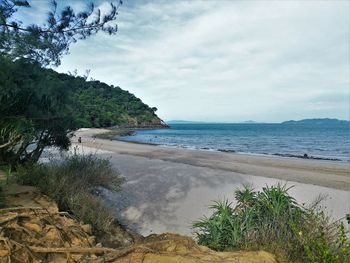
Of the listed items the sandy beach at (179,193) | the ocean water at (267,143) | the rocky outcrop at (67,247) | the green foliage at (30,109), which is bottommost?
the ocean water at (267,143)

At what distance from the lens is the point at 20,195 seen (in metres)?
5.66

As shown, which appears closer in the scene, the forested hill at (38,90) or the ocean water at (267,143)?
the forested hill at (38,90)

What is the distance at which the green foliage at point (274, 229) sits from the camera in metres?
4.12

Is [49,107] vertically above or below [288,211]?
above

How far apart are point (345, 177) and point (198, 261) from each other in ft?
45.5

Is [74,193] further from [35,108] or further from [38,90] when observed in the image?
[38,90]

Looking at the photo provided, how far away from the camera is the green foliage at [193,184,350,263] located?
412 centimetres

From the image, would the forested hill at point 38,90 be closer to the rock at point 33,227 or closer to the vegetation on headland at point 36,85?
the vegetation on headland at point 36,85

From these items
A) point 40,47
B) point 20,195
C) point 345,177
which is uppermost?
point 40,47

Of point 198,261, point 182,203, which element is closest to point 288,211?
point 198,261

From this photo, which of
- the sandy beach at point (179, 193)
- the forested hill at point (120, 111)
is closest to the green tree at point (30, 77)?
the sandy beach at point (179, 193)

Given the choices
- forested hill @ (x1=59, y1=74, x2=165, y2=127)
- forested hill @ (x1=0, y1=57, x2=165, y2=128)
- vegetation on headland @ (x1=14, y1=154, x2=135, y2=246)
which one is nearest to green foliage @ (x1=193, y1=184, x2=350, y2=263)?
vegetation on headland @ (x1=14, y1=154, x2=135, y2=246)

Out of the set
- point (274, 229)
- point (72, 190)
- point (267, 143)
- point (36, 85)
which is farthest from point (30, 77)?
point (267, 143)

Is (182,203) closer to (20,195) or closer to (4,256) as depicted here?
(20,195)
